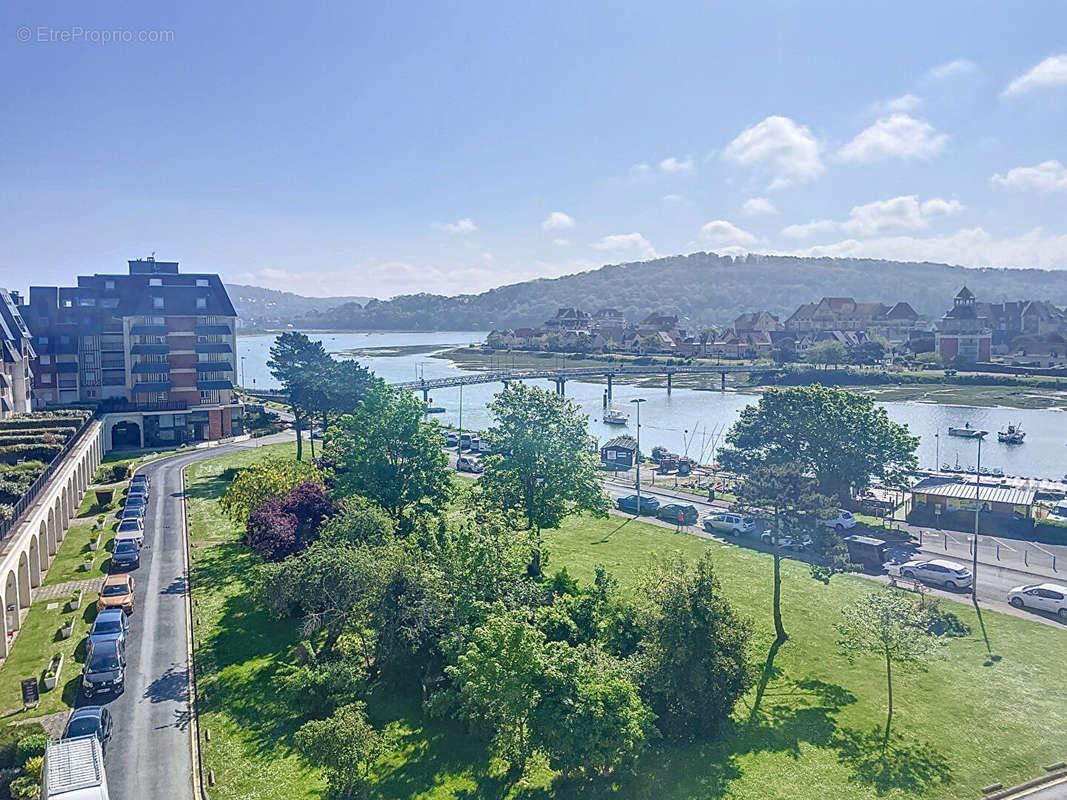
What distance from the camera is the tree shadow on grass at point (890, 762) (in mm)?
19391

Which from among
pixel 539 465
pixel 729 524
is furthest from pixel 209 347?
pixel 729 524

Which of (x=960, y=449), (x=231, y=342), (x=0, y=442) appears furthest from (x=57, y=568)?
(x=960, y=449)

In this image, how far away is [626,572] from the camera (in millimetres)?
35562

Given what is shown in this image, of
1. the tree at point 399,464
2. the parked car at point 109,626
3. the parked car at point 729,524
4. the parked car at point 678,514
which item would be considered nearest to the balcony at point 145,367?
the tree at point 399,464

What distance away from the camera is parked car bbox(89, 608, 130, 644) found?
2489 cm

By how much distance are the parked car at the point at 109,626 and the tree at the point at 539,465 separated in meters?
15.5

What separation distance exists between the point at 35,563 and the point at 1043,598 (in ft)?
139

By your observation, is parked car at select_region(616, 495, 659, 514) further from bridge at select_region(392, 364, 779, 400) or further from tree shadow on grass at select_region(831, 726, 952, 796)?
bridge at select_region(392, 364, 779, 400)

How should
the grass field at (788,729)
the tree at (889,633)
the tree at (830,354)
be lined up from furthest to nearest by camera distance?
the tree at (830,354)
the tree at (889,633)
the grass field at (788,729)

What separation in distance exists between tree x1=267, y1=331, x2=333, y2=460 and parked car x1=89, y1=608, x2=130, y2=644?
3083 centimetres

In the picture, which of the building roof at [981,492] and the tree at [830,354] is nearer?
the building roof at [981,492]

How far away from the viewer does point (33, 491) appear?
108ft

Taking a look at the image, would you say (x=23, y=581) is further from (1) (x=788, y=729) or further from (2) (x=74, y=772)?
(1) (x=788, y=729)

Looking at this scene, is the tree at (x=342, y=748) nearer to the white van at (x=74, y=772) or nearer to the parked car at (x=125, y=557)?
the white van at (x=74, y=772)
